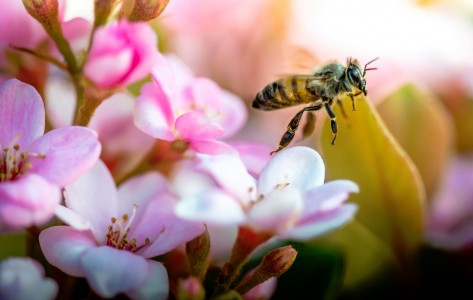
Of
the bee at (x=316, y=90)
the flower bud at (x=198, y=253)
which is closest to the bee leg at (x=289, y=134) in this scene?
the bee at (x=316, y=90)

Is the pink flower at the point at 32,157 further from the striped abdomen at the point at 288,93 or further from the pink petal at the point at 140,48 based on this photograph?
the striped abdomen at the point at 288,93

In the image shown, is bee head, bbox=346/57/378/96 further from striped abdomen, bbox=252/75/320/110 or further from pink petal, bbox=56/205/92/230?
pink petal, bbox=56/205/92/230

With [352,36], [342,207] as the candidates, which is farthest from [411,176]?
[352,36]

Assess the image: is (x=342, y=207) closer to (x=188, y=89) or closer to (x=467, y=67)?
(x=188, y=89)

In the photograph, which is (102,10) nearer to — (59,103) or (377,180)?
(59,103)

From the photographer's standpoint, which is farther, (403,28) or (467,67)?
(403,28)

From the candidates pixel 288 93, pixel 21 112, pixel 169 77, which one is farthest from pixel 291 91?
pixel 21 112

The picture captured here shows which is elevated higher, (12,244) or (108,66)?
(108,66)

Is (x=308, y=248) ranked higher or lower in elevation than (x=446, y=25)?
lower
